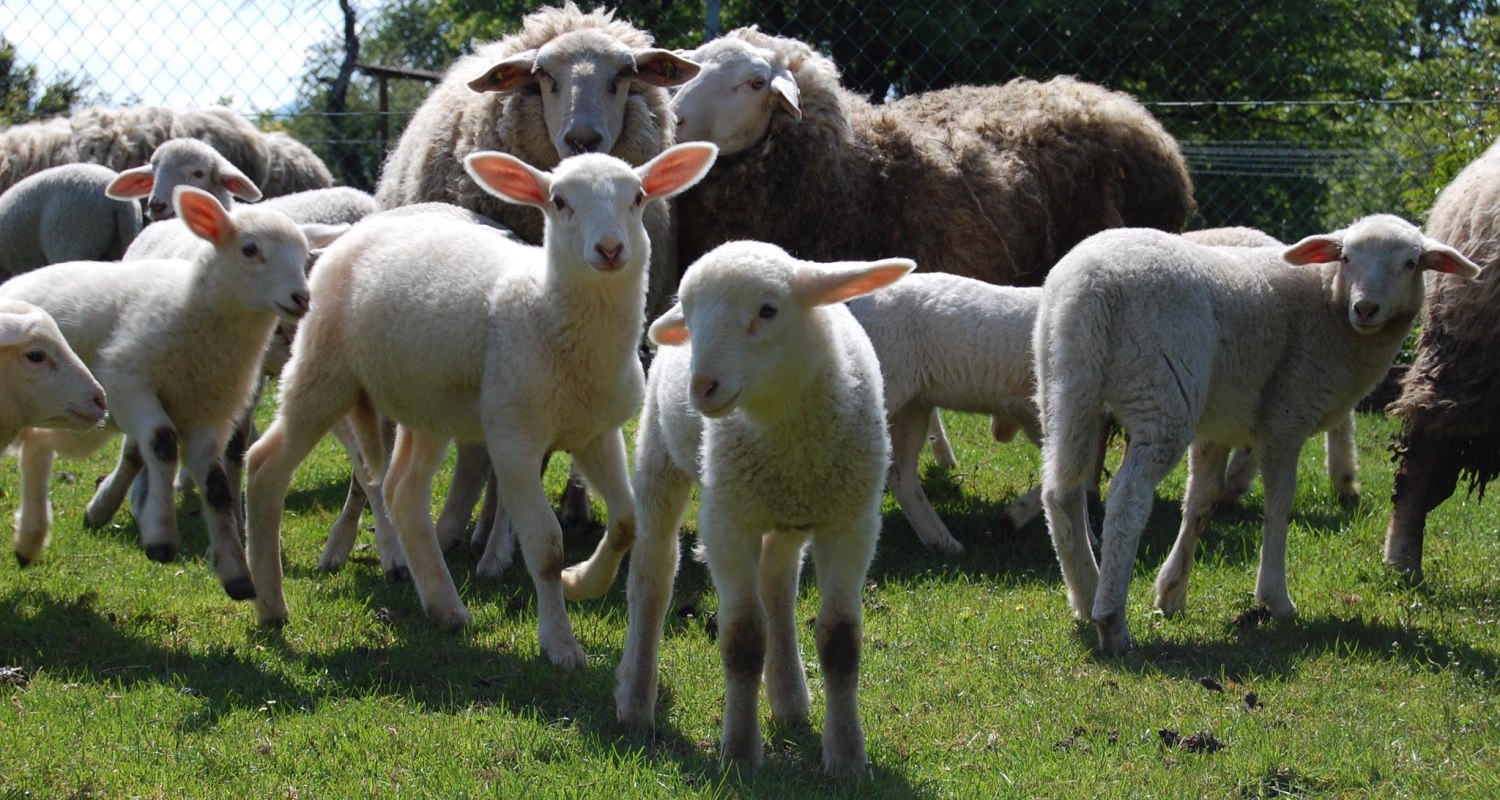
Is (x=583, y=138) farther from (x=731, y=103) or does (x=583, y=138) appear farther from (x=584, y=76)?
(x=731, y=103)

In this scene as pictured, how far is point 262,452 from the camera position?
5.41 m

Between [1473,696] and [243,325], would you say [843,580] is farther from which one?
[243,325]

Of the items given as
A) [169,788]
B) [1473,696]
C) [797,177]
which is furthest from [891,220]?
[169,788]

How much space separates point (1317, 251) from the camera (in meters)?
5.64

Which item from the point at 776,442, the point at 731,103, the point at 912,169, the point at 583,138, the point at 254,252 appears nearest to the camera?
the point at 776,442

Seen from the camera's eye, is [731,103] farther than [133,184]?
Yes

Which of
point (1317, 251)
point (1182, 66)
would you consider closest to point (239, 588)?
point (1317, 251)

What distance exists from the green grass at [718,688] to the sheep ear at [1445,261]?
120cm

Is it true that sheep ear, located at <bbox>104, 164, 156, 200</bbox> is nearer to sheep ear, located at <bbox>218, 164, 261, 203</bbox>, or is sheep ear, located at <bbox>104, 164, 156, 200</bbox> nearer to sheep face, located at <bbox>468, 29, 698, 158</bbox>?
sheep ear, located at <bbox>218, 164, 261, 203</bbox>

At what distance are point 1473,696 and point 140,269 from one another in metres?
4.60

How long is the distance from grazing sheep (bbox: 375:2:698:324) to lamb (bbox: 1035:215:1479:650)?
254cm

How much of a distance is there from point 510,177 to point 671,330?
4.12 feet

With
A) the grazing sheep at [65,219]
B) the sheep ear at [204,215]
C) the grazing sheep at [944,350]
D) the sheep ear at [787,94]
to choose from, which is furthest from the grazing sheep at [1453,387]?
the grazing sheep at [65,219]

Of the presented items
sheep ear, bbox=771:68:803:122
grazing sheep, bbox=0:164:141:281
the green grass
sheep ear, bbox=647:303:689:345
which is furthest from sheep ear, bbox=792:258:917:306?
grazing sheep, bbox=0:164:141:281
